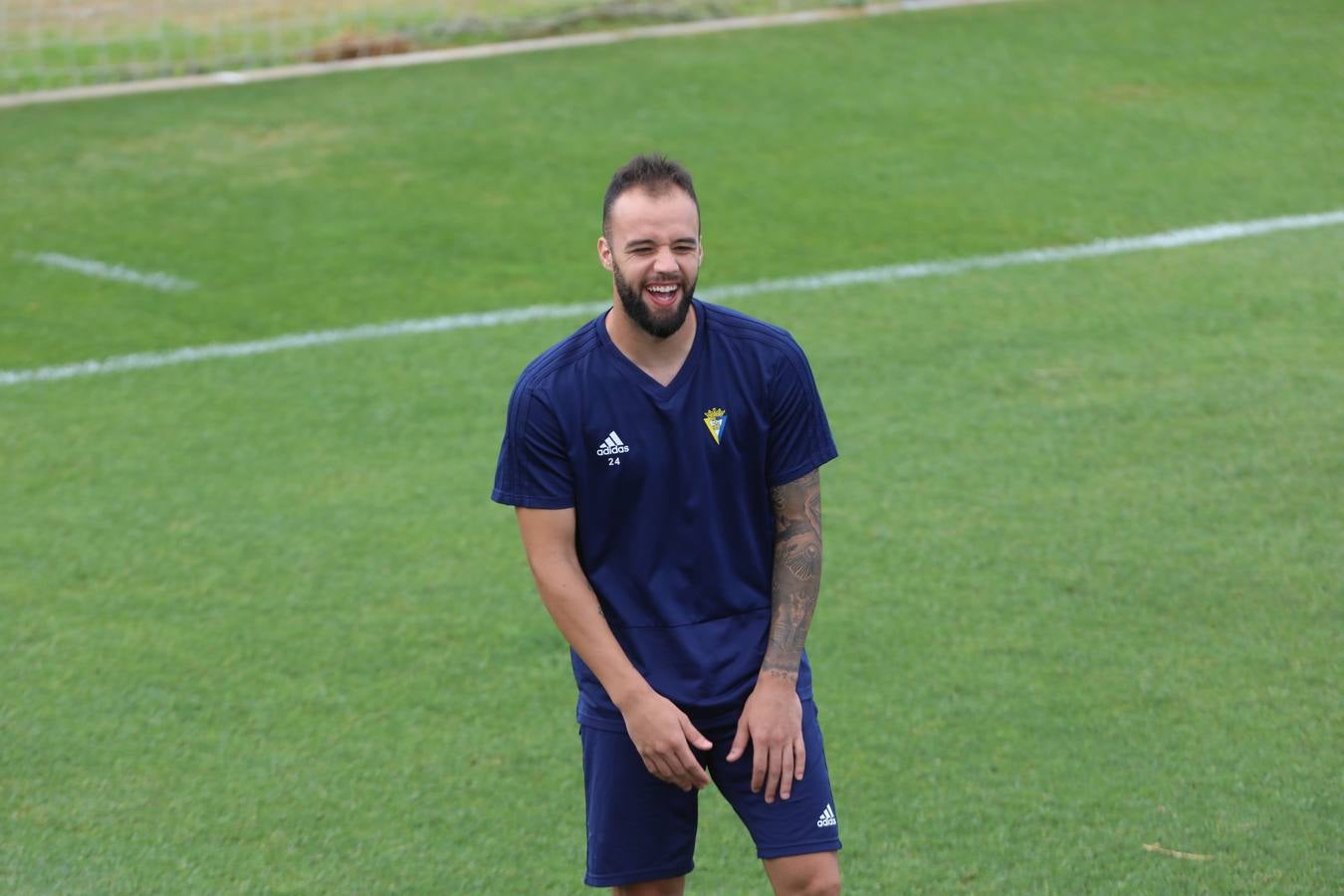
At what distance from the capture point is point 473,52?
12461 mm

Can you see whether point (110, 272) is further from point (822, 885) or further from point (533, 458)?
point (822, 885)

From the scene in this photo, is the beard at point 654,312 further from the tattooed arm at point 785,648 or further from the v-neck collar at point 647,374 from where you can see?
the tattooed arm at point 785,648

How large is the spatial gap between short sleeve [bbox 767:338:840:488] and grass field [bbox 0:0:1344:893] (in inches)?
57.7

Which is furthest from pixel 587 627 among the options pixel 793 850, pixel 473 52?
pixel 473 52

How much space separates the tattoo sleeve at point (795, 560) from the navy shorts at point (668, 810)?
0.19m

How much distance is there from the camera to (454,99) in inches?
453

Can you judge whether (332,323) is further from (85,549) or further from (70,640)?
(70,640)

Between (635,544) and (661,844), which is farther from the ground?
(635,544)

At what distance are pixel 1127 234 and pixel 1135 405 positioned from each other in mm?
2172

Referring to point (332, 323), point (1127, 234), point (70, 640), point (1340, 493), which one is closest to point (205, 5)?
point (332, 323)

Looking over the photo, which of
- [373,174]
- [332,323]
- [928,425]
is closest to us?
[928,425]

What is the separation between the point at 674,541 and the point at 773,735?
1.40 ft

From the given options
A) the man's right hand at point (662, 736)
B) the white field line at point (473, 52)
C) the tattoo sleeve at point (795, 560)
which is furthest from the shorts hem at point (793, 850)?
the white field line at point (473, 52)

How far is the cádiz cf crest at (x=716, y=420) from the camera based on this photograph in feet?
11.0
